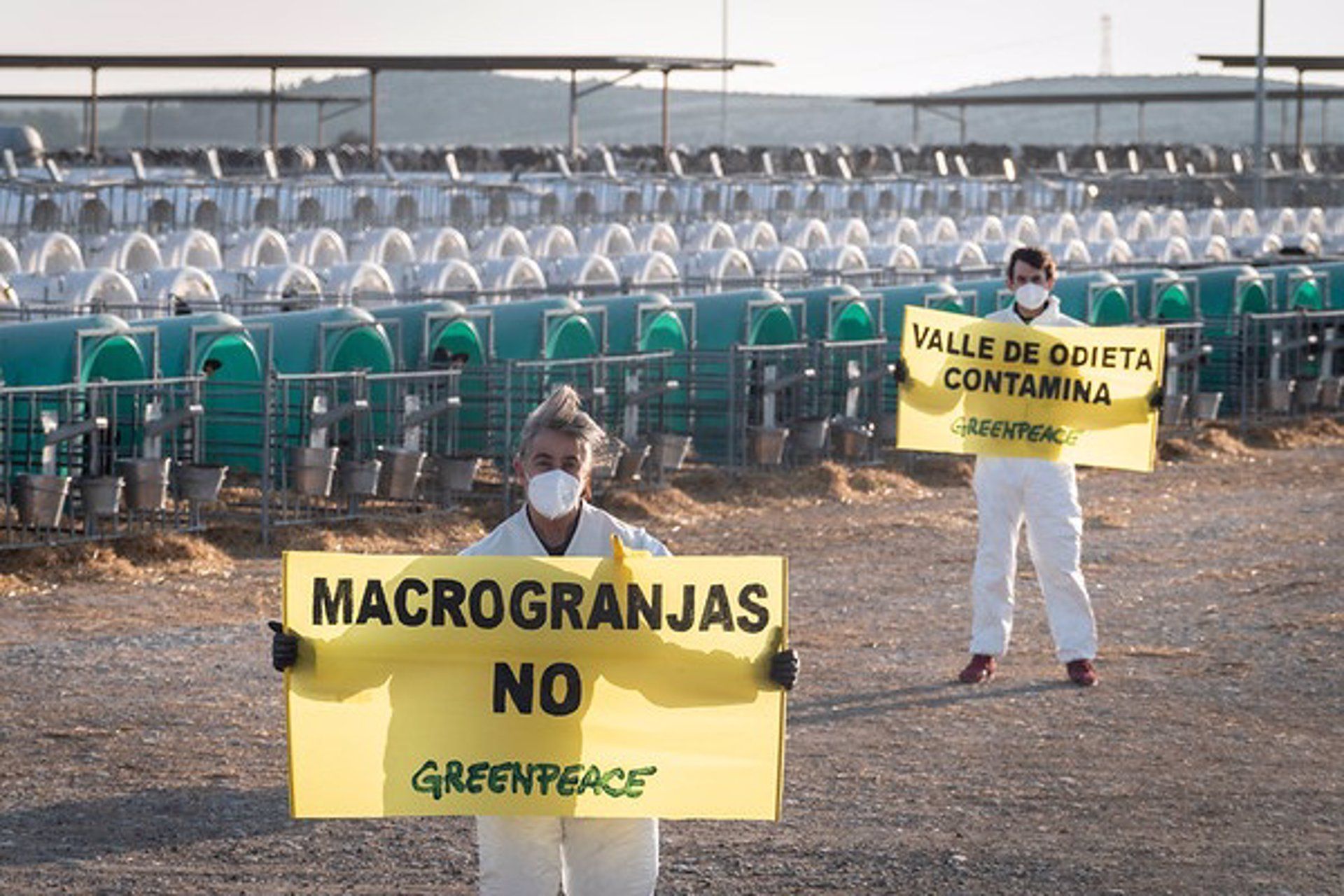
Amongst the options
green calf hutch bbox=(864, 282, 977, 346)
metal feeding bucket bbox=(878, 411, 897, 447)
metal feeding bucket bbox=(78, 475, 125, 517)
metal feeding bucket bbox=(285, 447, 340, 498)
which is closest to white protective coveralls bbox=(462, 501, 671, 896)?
metal feeding bucket bbox=(78, 475, 125, 517)

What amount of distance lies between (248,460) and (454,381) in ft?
5.47

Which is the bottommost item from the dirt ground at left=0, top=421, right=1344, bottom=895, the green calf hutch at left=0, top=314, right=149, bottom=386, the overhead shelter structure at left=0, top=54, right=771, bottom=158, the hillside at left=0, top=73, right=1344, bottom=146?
the dirt ground at left=0, top=421, right=1344, bottom=895

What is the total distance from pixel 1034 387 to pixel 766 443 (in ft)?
32.1

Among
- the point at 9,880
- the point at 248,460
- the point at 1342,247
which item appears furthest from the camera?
the point at 1342,247

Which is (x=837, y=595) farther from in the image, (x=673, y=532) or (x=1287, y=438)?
(x=1287, y=438)

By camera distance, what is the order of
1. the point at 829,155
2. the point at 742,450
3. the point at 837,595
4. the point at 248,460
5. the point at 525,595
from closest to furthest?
the point at 525,595 < the point at 837,595 < the point at 248,460 < the point at 742,450 < the point at 829,155

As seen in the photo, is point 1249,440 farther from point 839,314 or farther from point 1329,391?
point 839,314

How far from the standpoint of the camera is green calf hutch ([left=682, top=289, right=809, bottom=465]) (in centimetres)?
2323

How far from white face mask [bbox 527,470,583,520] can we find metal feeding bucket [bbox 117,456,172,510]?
11.7 m

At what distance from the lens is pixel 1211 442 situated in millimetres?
27094

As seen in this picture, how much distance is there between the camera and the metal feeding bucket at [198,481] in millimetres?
18281

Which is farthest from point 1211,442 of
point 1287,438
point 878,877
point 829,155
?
point 829,155

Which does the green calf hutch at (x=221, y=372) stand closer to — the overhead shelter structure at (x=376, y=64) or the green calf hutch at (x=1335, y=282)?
the green calf hutch at (x=1335, y=282)

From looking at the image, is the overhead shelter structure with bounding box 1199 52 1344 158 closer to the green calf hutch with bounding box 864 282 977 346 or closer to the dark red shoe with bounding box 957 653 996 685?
the green calf hutch with bounding box 864 282 977 346
